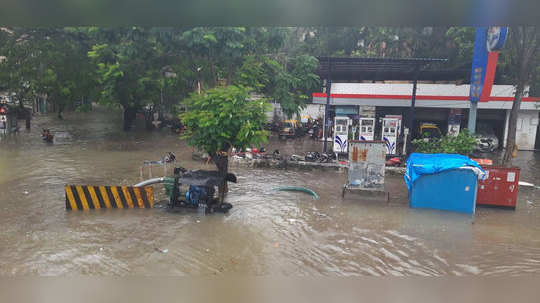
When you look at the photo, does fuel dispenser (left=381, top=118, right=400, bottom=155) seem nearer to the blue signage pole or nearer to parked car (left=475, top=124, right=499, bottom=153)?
the blue signage pole

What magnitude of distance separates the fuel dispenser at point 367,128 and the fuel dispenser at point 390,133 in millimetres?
702

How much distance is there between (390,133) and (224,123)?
1084cm

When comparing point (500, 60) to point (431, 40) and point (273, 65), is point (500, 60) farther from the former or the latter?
point (273, 65)

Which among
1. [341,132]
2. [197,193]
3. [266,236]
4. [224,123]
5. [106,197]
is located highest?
[224,123]

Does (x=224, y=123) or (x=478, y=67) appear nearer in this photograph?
(x=224, y=123)

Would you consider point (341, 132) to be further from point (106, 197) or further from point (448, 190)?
point (106, 197)

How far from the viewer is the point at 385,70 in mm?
22125

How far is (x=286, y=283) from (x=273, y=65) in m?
17.1

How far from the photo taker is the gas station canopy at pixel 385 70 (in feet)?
60.4

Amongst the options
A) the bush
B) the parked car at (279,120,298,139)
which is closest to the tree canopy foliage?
the parked car at (279,120,298,139)

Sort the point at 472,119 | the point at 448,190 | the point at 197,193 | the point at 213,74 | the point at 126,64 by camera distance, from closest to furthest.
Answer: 1. the point at 197,193
2. the point at 448,190
3. the point at 472,119
4. the point at 213,74
5. the point at 126,64

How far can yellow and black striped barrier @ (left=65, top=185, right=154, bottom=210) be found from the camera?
33.9 ft

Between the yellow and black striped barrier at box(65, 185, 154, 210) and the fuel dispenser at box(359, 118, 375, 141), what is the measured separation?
1251 centimetres

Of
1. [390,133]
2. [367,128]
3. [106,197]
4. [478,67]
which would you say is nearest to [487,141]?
[390,133]
